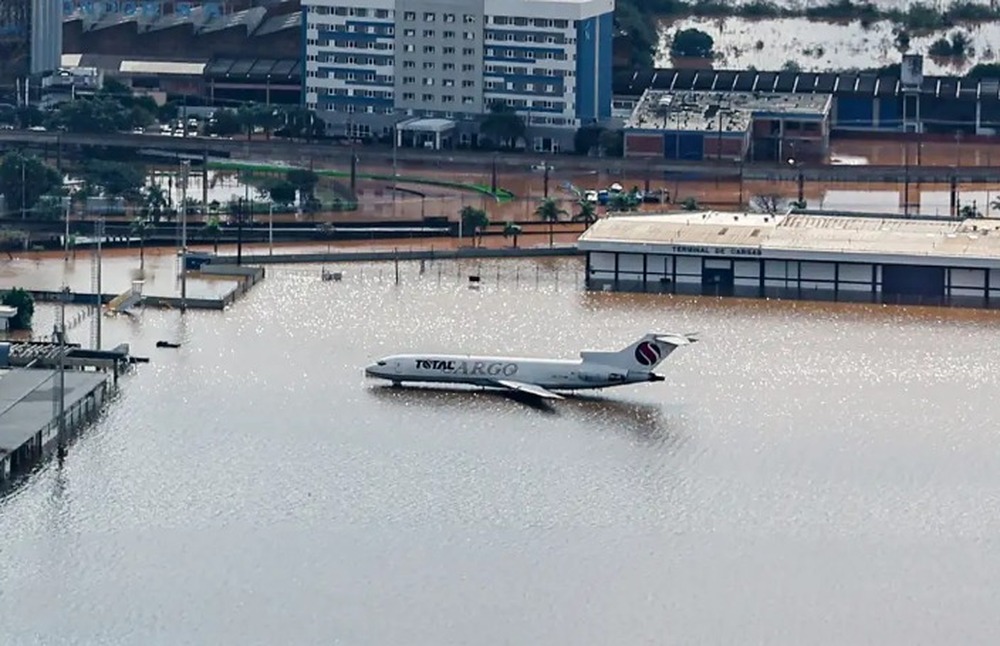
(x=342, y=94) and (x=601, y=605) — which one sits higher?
(x=342, y=94)

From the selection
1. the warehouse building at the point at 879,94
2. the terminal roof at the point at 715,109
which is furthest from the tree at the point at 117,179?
the warehouse building at the point at 879,94

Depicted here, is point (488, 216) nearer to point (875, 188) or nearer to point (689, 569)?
point (875, 188)

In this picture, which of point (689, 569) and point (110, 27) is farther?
point (110, 27)

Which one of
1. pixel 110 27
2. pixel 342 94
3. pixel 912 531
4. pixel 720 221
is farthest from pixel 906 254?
pixel 110 27

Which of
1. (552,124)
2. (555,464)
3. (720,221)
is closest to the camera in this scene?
(555,464)

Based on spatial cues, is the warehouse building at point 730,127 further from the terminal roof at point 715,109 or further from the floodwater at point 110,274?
the floodwater at point 110,274

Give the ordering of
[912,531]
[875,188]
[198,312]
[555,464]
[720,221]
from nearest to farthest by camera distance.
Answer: [912,531] < [555,464] < [198,312] < [720,221] < [875,188]
